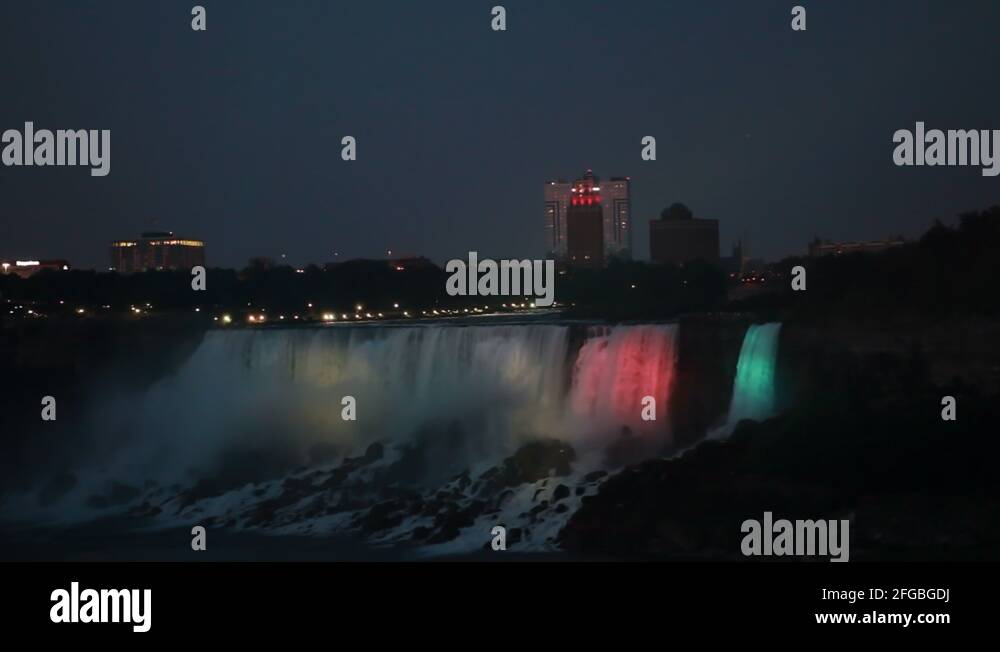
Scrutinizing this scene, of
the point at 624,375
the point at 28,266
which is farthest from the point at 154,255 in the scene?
the point at 624,375

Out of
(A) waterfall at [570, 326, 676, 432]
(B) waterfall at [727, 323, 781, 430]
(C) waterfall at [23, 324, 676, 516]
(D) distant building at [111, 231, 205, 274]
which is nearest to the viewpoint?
(B) waterfall at [727, 323, 781, 430]

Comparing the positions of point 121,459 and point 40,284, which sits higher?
point 40,284

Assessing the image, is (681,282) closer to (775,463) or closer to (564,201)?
(564,201)

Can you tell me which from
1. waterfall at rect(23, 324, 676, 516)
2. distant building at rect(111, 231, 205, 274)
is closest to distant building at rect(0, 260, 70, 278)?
distant building at rect(111, 231, 205, 274)

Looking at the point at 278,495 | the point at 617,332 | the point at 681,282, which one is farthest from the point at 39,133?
the point at 681,282

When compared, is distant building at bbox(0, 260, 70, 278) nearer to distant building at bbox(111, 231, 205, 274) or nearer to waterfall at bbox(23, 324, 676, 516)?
distant building at bbox(111, 231, 205, 274)

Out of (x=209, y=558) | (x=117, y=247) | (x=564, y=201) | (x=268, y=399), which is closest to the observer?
(x=209, y=558)

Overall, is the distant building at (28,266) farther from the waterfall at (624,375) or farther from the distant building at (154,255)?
the waterfall at (624,375)
